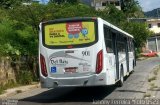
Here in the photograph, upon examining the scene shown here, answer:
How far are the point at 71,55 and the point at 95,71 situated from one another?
3.56ft

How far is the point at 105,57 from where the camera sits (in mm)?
16078

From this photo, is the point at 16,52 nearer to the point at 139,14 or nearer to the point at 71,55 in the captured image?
the point at 71,55

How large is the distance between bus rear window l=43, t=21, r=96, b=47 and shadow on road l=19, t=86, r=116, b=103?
84.4 inches

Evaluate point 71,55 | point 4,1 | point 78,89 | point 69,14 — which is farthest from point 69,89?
point 4,1

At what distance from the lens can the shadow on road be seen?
1666 centimetres

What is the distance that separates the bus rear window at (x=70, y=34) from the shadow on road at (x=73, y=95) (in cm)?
214

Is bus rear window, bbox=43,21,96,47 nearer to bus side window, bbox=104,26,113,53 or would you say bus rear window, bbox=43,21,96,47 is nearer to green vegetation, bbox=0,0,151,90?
bus side window, bbox=104,26,113,53

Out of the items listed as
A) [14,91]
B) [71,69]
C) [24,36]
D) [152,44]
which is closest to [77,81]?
[71,69]

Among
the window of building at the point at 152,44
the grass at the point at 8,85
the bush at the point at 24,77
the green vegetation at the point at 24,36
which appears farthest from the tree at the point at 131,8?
the grass at the point at 8,85

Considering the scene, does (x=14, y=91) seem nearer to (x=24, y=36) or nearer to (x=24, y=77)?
(x=24, y=77)


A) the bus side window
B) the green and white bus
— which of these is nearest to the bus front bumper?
the green and white bus

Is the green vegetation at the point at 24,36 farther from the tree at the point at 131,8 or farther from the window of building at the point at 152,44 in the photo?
the tree at the point at 131,8

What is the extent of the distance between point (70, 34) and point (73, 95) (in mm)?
3065

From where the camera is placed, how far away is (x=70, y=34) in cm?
1630
